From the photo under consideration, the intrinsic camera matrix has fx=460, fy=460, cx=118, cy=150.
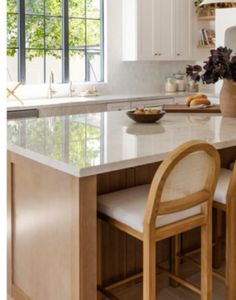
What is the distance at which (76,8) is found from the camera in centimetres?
572

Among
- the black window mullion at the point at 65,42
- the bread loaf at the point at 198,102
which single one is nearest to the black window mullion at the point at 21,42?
the black window mullion at the point at 65,42

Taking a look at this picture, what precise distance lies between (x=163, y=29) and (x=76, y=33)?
119cm

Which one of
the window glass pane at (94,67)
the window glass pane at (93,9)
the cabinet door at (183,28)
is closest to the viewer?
the window glass pane at (93,9)

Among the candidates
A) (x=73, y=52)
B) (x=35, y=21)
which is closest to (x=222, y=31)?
(x=73, y=52)

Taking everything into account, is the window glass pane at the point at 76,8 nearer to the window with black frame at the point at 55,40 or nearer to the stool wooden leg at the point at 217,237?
the window with black frame at the point at 55,40

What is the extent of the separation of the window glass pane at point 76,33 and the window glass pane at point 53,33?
154mm

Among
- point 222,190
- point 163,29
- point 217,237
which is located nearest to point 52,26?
point 163,29

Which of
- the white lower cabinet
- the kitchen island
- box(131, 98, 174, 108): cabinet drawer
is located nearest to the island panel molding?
the kitchen island

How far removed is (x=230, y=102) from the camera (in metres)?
3.13

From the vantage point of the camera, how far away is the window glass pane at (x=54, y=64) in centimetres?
559

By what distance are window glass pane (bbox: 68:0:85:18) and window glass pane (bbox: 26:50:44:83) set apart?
66 centimetres

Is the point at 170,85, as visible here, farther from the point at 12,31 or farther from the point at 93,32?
the point at 12,31

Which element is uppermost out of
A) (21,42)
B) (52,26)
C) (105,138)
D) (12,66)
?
(52,26)

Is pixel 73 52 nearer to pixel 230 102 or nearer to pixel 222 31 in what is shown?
pixel 222 31
